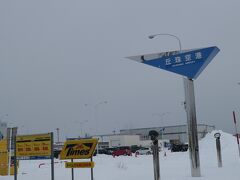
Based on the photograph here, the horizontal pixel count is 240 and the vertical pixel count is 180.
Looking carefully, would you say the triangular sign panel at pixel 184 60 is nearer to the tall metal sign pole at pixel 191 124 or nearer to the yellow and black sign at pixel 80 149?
the tall metal sign pole at pixel 191 124

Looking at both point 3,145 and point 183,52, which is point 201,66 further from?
point 3,145

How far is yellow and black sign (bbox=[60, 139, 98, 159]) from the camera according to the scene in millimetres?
13727

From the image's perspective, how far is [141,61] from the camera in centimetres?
1786

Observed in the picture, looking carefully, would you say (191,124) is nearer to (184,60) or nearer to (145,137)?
(184,60)

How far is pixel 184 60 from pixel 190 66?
0.41m

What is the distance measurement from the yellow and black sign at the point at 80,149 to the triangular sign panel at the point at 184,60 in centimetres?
522

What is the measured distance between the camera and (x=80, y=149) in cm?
1402

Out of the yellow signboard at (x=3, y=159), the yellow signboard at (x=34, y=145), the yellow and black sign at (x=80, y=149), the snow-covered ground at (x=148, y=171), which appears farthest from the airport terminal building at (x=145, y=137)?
the yellow signboard at (x=34, y=145)

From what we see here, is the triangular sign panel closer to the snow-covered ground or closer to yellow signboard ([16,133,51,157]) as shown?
the snow-covered ground

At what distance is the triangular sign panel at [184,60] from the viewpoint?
16.9 m

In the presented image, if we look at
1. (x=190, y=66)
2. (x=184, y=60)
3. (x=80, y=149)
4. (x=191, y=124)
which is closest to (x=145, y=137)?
(x=184, y=60)

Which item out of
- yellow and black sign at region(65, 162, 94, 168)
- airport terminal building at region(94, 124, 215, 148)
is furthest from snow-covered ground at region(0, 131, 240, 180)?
airport terminal building at region(94, 124, 215, 148)

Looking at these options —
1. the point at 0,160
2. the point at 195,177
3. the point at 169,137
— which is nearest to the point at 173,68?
the point at 195,177

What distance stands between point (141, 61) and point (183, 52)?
1.79 m
